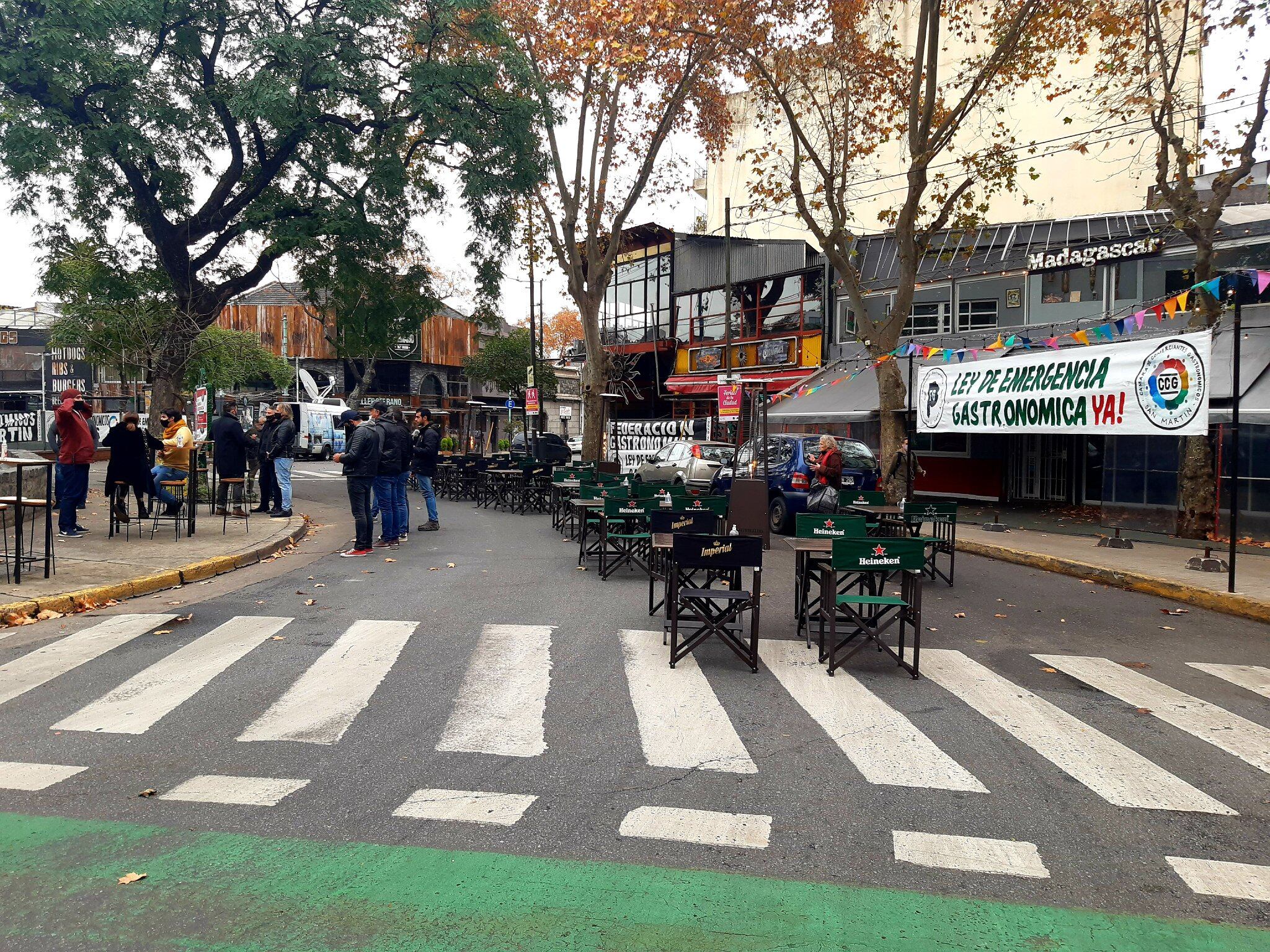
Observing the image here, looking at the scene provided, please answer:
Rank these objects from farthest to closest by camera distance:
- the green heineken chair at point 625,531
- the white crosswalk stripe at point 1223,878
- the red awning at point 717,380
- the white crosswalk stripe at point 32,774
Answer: the red awning at point 717,380 → the green heineken chair at point 625,531 → the white crosswalk stripe at point 32,774 → the white crosswalk stripe at point 1223,878

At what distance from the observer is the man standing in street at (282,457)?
49.0 ft

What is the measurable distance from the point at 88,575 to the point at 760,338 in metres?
25.3

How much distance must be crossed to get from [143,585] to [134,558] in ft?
5.34

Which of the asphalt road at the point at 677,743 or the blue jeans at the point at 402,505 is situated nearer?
the asphalt road at the point at 677,743

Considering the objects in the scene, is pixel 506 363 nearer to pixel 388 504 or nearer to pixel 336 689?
pixel 388 504

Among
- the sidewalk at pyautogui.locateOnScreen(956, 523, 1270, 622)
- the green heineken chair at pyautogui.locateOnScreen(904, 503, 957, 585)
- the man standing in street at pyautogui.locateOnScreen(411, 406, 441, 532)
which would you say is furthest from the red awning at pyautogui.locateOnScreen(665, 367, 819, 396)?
the green heineken chair at pyautogui.locateOnScreen(904, 503, 957, 585)

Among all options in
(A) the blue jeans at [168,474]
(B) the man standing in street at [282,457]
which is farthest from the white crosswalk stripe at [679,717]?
(A) the blue jeans at [168,474]

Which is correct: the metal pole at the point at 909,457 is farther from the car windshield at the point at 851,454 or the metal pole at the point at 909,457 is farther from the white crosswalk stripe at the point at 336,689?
the white crosswalk stripe at the point at 336,689

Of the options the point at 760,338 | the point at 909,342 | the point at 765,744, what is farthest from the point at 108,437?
the point at 760,338

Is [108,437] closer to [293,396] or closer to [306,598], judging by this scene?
[306,598]

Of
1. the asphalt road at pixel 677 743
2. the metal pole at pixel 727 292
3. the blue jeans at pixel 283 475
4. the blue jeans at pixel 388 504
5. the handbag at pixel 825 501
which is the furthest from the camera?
the metal pole at pixel 727 292

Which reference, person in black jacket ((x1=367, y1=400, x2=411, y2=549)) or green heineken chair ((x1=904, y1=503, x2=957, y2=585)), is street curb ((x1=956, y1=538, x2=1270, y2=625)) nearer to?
green heineken chair ((x1=904, y1=503, x2=957, y2=585))

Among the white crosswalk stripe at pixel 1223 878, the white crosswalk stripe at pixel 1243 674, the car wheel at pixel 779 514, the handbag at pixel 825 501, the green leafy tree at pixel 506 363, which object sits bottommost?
the white crosswalk stripe at pixel 1223 878

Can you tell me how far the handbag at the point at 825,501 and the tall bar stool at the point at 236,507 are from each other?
8.02 m
